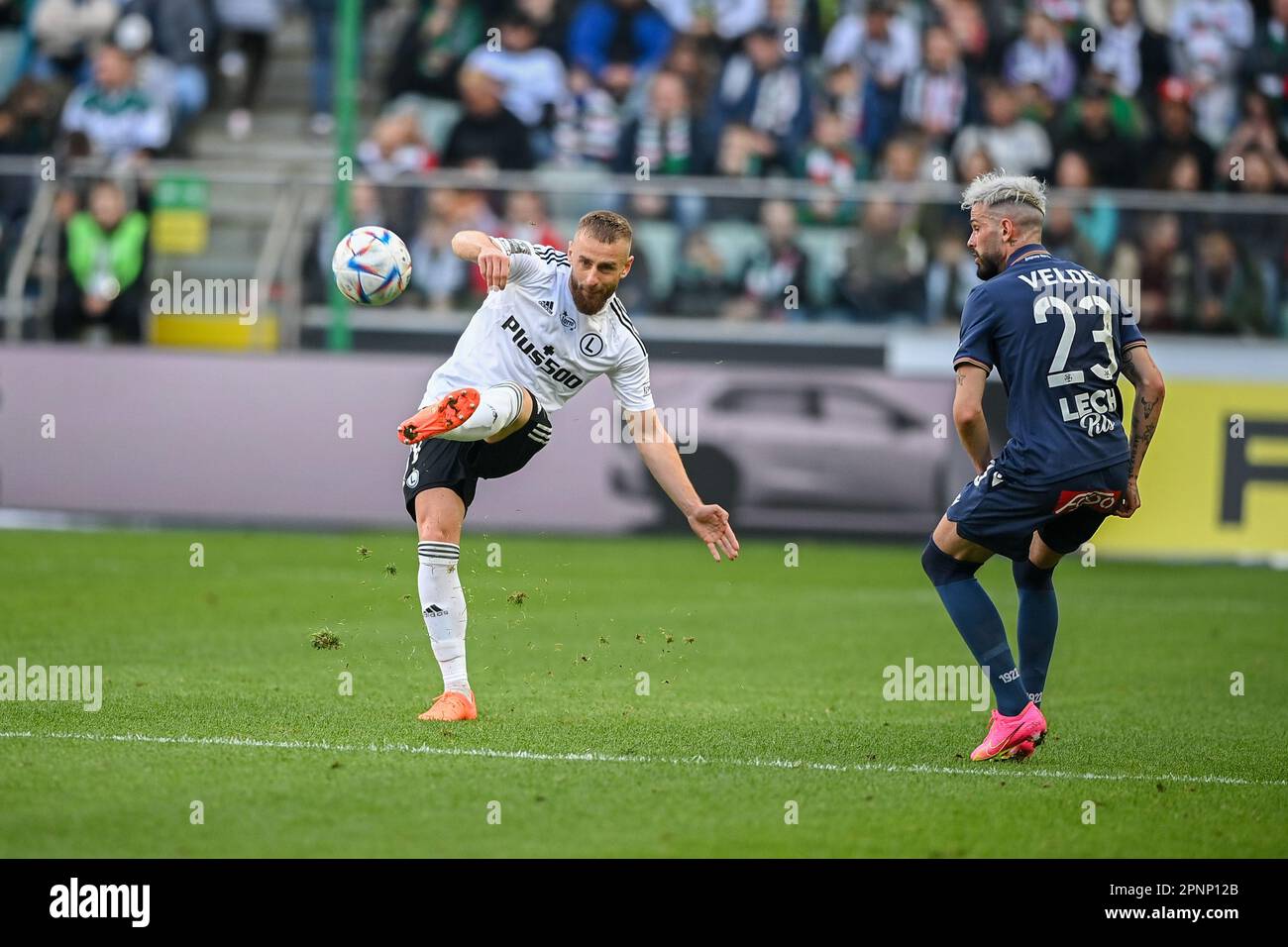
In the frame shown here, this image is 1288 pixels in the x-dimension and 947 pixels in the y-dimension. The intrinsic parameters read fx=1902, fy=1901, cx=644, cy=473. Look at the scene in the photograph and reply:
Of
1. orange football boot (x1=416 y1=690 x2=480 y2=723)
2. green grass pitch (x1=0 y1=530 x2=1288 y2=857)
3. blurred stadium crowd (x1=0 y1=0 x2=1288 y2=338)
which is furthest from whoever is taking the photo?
blurred stadium crowd (x1=0 y1=0 x2=1288 y2=338)

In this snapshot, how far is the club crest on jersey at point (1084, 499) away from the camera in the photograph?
24.4ft

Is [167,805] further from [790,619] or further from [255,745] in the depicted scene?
[790,619]

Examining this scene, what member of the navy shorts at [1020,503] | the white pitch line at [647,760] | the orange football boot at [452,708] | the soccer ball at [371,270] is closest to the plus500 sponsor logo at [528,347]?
the soccer ball at [371,270]

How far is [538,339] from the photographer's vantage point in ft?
27.0

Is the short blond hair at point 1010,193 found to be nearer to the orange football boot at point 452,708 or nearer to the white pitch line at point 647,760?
the white pitch line at point 647,760

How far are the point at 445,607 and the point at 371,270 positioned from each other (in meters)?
1.48

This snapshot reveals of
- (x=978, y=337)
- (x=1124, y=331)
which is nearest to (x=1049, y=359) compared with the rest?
(x=978, y=337)

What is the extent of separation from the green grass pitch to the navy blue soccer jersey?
125cm

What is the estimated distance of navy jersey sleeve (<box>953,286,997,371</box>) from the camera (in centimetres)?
733

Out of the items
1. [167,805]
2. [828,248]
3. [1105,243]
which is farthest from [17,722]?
[1105,243]

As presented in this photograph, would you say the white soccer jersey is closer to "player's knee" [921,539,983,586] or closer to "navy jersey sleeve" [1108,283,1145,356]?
"player's knee" [921,539,983,586]

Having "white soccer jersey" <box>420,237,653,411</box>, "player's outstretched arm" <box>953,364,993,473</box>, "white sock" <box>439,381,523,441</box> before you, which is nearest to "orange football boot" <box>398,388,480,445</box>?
"white sock" <box>439,381,523,441</box>

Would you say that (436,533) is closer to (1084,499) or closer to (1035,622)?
(1035,622)
